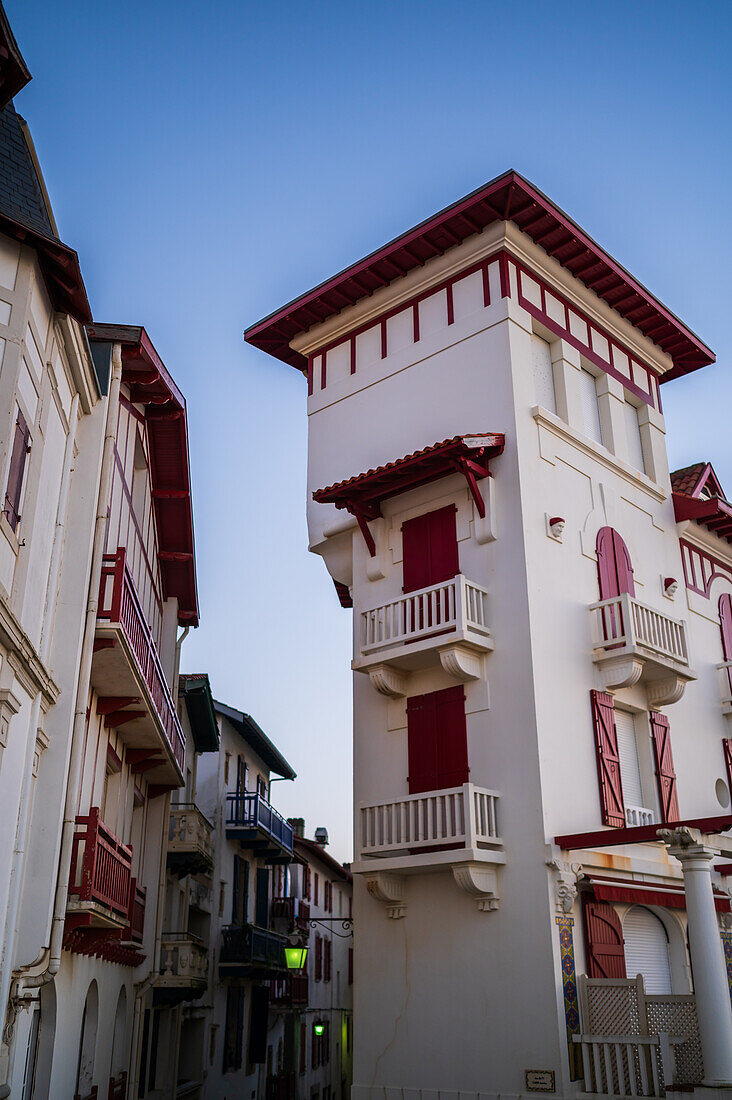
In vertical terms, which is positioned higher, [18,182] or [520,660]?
[18,182]

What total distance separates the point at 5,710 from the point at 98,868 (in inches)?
169

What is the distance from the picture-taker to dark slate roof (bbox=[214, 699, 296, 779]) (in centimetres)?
3192

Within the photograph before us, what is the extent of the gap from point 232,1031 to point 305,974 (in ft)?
32.4

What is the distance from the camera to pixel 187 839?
24.5m

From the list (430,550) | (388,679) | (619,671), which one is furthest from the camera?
(430,550)

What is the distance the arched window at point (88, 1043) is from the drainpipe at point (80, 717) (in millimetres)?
4125

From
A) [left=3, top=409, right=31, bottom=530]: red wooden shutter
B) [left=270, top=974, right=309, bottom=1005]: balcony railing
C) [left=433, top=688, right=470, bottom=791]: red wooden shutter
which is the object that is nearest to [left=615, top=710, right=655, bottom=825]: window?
[left=433, top=688, right=470, bottom=791]: red wooden shutter

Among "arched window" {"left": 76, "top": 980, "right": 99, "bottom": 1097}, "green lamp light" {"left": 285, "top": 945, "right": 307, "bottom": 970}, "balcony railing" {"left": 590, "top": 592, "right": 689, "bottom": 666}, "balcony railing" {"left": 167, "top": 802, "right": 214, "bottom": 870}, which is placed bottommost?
"arched window" {"left": 76, "top": 980, "right": 99, "bottom": 1097}

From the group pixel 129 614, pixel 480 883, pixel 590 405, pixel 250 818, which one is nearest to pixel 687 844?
pixel 480 883

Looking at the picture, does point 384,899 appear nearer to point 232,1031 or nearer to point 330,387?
point 330,387

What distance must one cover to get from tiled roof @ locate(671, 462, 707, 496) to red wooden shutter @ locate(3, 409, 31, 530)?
16542 mm

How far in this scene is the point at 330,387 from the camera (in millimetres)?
22734

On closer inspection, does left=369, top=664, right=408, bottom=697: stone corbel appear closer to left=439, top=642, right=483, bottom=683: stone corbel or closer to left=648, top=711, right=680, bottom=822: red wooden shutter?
left=439, top=642, right=483, bottom=683: stone corbel

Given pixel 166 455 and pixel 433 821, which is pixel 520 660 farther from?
pixel 166 455
